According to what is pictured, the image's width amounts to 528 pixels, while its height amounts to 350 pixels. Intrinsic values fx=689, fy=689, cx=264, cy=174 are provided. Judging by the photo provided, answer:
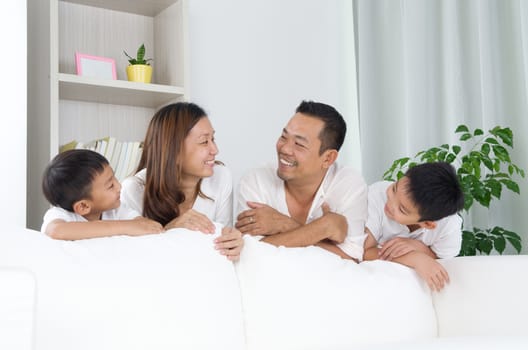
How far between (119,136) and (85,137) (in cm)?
16

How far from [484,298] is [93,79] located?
5.93ft

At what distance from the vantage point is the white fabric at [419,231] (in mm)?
2049

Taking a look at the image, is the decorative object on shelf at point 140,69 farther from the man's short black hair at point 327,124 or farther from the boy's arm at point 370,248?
the boy's arm at point 370,248

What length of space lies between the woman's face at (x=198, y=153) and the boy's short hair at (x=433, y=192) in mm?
576

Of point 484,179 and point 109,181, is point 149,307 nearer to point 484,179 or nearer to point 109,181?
point 109,181

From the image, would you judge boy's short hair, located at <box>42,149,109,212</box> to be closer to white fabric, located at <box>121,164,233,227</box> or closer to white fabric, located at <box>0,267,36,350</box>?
white fabric, located at <box>121,164,233,227</box>

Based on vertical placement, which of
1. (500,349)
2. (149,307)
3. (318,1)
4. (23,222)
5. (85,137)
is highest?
(318,1)

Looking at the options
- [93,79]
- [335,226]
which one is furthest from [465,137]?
[93,79]

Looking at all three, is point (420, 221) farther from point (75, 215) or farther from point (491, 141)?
point (491, 141)

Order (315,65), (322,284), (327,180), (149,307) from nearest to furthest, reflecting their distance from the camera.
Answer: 1. (149,307)
2. (322,284)
3. (327,180)
4. (315,65)

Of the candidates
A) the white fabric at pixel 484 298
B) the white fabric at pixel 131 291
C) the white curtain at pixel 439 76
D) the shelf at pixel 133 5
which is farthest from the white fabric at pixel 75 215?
the white curtain at pixel 439 76

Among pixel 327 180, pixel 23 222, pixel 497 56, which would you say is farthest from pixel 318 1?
pixel 23 222

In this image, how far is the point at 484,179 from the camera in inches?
124

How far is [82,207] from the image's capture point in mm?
1702
